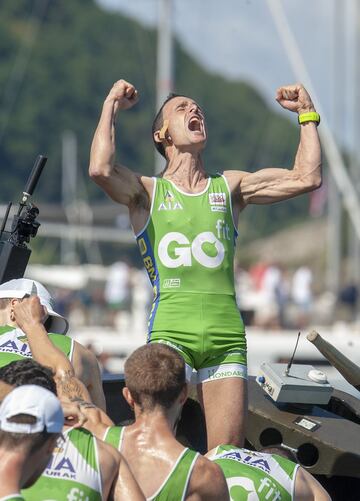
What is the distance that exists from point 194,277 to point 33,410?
89.2 inches

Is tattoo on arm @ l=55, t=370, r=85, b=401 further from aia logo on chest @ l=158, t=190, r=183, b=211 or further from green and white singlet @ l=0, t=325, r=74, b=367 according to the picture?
aia logo on chest @ l=158, t=190, r=183, b=211

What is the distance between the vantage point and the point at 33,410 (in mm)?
3959

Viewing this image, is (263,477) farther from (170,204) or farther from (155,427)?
(170,204)

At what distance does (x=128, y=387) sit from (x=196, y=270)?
1.29 metres

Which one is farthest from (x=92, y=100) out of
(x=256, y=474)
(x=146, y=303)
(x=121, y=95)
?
(x=256, y=474)

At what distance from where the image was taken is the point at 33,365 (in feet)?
15.9

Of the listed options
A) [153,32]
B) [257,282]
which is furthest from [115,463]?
[153,32]

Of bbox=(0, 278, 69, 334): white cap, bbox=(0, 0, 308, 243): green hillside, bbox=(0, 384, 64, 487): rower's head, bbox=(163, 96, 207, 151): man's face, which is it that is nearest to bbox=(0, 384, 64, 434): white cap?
bbox=(0, 384, 64, 487): rower's head

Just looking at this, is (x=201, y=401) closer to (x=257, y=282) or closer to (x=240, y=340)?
Answer: (x=240, y=340)

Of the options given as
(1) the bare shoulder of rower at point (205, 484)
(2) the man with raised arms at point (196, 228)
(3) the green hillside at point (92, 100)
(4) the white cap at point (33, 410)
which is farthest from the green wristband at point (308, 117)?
(3) the green hillside at point (92, 100)

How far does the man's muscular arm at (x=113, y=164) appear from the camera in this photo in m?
6.00

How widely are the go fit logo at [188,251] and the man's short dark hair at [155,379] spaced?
1.22m

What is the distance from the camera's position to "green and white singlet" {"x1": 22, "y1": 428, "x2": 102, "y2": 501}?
460cm

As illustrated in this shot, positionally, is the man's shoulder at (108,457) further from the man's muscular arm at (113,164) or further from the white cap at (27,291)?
the white cap at (27,291)
